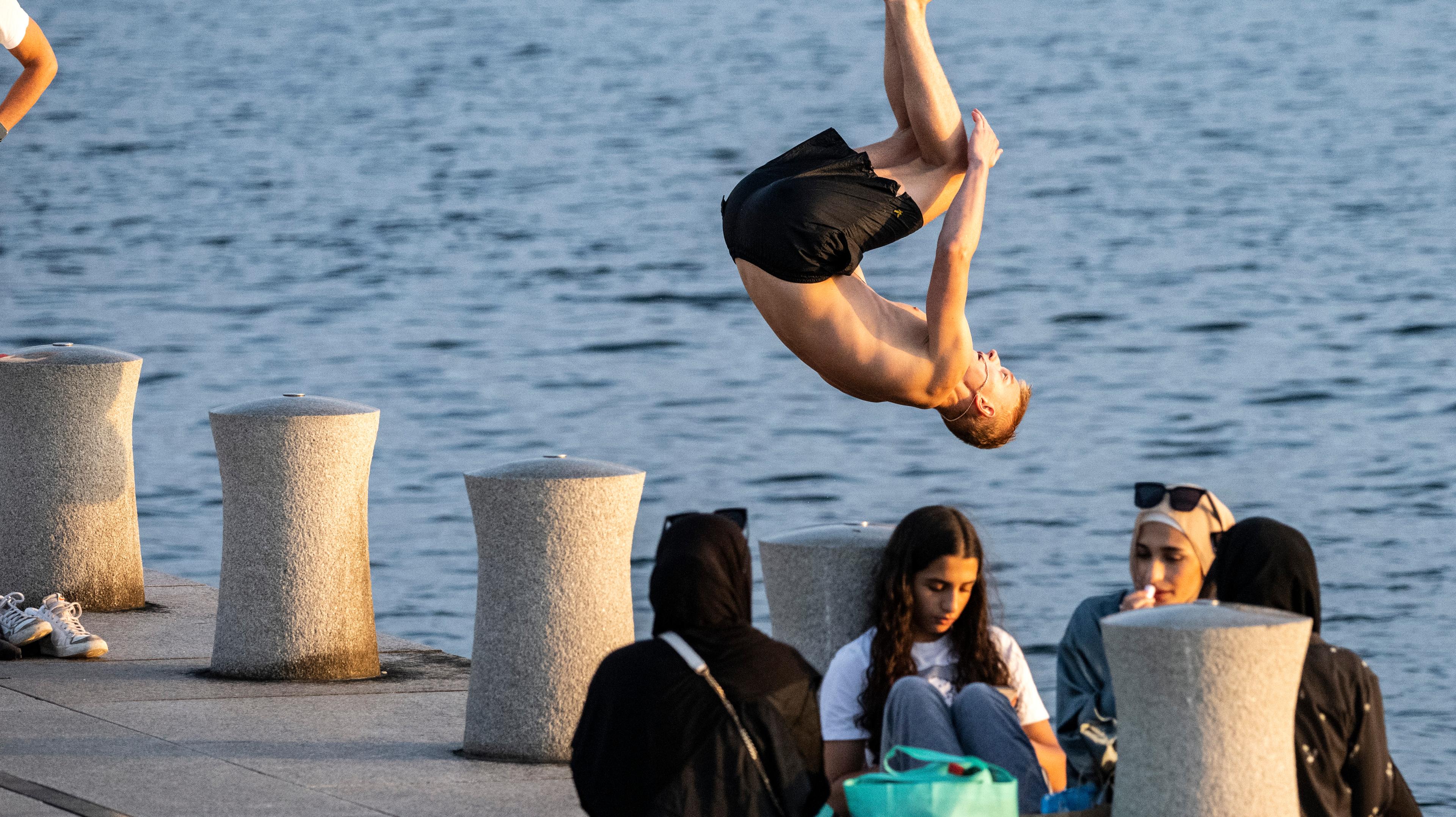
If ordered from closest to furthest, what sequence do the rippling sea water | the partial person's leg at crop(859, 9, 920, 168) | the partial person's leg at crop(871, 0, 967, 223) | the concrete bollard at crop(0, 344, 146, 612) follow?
the partial person's leg at crop(871, 0, 967, 223) < the partial person's leg at crop(859, 9, 920, 168) < the concrete bollard at crop(0, 344, 146, 612) < the rippling sea water

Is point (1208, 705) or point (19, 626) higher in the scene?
point (1208, 705)

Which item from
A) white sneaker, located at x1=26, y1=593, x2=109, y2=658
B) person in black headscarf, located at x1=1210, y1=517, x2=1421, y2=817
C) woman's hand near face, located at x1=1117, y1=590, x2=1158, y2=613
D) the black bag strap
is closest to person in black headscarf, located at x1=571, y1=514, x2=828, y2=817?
the black bag strap

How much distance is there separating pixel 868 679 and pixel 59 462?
4.94 m

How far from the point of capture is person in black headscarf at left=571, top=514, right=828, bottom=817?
517 centimetres

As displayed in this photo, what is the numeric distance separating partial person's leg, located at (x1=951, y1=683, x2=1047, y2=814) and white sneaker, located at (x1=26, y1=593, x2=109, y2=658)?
14.7 feet

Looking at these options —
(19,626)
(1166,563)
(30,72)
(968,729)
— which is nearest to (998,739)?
(968,729)

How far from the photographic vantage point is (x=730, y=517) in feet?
18.2

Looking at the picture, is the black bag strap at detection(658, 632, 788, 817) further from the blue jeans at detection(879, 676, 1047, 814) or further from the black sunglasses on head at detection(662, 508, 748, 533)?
the blue jeans at detection(879, 676, 1047, 814)

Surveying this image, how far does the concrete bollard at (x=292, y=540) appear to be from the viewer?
28.6 ft

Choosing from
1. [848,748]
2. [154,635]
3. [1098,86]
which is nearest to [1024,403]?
[848,748]

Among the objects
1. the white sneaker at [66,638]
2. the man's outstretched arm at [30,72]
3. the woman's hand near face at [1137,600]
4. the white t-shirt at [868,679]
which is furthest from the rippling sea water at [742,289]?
the man's outstretched arm at [30,72]

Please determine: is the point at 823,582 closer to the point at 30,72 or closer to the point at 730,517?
the point at 730,517

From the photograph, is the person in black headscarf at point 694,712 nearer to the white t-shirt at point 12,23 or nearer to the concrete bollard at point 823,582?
the concrete bollard at point 823,582

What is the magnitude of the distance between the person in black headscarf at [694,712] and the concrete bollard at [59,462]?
16.8ft
